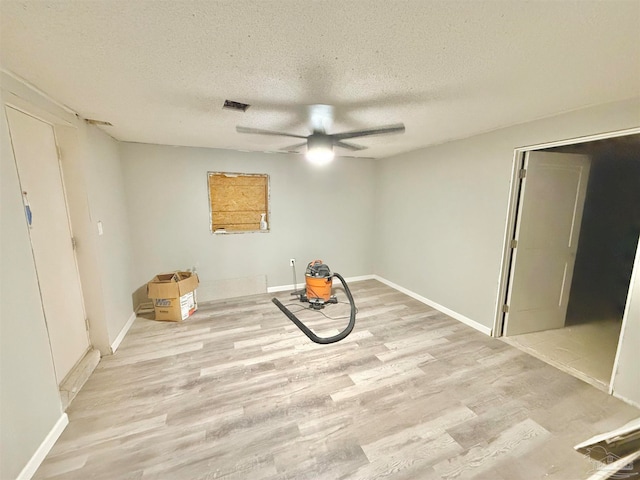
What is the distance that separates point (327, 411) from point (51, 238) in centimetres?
260

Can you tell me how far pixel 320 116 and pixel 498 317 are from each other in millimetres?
2905

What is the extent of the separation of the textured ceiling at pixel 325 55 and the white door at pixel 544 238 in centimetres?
81

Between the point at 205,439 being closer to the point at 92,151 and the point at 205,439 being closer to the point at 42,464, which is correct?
the point at 42,464

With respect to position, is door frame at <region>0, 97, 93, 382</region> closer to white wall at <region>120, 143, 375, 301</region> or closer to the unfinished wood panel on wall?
white wall at <region>120, 143, 375, 301</region>

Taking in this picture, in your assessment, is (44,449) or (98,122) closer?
(44,449)

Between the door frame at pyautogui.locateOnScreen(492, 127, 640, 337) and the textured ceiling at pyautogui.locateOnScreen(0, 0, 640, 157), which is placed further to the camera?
the door frame at pyautogui.locateOnScreen(492, 127, 640, 337)

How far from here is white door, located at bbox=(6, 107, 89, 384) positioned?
183 centimetres

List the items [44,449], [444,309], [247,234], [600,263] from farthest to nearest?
[247,234]
[600,263]
[444,309]
[44,449]

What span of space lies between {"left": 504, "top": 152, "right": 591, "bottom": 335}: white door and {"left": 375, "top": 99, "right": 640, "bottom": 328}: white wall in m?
0.20

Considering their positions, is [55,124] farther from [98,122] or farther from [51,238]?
[51,238]

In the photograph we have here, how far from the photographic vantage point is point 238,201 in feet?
13.5

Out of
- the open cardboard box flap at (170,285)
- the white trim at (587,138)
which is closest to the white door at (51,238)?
the open cardboard box flap at (170,285)

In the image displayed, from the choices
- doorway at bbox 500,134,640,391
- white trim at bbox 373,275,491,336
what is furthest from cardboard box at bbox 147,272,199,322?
doorway at bbox 500,134,640,391

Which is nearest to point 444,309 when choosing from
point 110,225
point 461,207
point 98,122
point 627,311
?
point 461,207
